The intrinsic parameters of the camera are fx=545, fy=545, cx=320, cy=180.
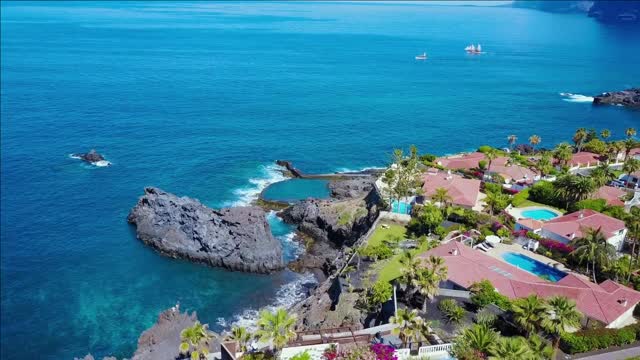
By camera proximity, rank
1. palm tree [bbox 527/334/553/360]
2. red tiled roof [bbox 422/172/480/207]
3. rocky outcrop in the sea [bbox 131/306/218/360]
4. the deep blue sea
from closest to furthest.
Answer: palm tree [bbox 527/334/553/360] → rocky outcrop in the sea [bbox 131/306/218/360] → the deep blue sea → red tiled roof [bbox 422/172/480/207]

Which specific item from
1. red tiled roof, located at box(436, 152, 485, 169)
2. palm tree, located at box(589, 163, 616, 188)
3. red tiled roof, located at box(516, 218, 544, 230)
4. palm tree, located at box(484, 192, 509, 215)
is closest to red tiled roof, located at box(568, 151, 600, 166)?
palm tree, located at box(589, 163, 616, 188)

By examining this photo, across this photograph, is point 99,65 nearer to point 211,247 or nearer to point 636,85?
point 211,247

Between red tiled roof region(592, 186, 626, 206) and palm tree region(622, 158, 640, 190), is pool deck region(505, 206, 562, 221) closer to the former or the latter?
red tiled roof region(592, 186, 626, 206)

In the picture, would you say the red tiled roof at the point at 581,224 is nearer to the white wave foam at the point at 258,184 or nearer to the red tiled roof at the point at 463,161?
the red tiled roof at the point at 463,161

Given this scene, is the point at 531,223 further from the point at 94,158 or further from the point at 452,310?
the point at 94,158

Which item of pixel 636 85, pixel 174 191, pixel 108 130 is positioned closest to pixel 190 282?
Result: pixel 174 191

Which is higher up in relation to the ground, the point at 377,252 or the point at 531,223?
the point at 531,223

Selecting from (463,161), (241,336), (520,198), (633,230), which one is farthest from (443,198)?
(241,336)
